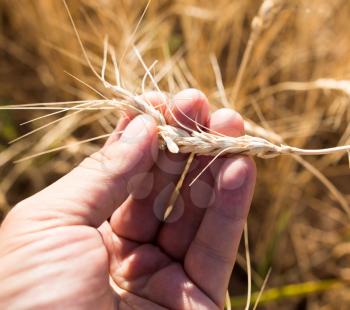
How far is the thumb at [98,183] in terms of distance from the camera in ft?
2.50

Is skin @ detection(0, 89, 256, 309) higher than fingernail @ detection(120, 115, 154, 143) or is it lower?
lower

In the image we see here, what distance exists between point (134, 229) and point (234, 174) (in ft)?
0.86

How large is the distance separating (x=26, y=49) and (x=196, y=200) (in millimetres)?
1037

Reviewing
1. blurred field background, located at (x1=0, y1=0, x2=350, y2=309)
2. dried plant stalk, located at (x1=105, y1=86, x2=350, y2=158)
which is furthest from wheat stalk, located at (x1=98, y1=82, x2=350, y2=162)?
blurred field background, located at (x1=0, y1=0, x2=350, y2=309)

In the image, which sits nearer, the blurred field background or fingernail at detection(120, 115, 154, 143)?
fingernail at detection(120, 115, 154, 143)

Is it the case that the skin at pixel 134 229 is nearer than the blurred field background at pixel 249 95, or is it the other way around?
the skin at pixel 134 229

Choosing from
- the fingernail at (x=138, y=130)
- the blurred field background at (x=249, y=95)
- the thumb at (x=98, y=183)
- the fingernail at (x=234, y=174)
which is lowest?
the blurred field background at (x=249, y=95)

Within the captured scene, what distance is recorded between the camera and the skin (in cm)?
72

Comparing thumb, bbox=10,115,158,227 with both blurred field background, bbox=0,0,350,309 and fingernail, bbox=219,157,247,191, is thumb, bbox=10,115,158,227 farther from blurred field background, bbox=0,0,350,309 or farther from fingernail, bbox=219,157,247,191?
blurred field background, bbox=0,0,350,309

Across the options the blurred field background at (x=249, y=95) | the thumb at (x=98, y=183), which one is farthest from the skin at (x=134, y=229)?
the blurred field background at (x=249, y=95)

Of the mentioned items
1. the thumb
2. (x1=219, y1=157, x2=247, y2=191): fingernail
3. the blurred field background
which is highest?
the thumb

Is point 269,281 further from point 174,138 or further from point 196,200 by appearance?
point 174,138

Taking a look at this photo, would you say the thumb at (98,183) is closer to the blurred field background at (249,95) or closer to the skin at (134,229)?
the skin at (134,229)

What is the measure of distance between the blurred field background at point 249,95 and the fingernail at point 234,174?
0.45m
